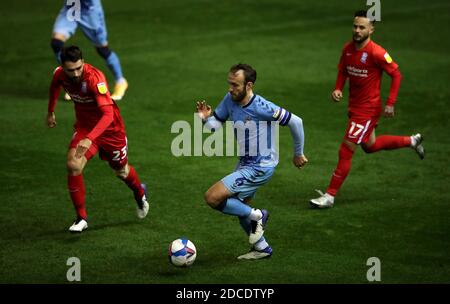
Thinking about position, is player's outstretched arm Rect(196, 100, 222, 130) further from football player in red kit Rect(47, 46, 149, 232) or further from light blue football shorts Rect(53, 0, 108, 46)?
light blue football shorts Rect(53, 0, 108, 46)

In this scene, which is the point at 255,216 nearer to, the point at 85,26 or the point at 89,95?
the point at 89,95

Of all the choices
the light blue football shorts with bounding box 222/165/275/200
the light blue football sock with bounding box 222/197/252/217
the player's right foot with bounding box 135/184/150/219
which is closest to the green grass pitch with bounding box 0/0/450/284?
the player's right foot with bounding box 135/184/150/219

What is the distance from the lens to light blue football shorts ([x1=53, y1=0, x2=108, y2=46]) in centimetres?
1334

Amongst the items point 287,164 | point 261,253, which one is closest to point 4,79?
point 287,164

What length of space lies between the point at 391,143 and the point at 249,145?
2.82 meters

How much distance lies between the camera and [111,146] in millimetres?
8766

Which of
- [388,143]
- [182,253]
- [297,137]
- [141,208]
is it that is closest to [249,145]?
[297,137]

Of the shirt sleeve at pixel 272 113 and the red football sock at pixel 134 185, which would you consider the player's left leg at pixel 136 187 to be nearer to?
the red football sock at pixel 134 185

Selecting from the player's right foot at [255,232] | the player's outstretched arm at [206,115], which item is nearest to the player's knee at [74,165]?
the player's outstretched arm at [206,115]

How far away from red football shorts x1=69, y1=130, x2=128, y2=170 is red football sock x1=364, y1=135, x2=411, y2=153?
9.38ft

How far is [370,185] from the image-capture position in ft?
32.9
